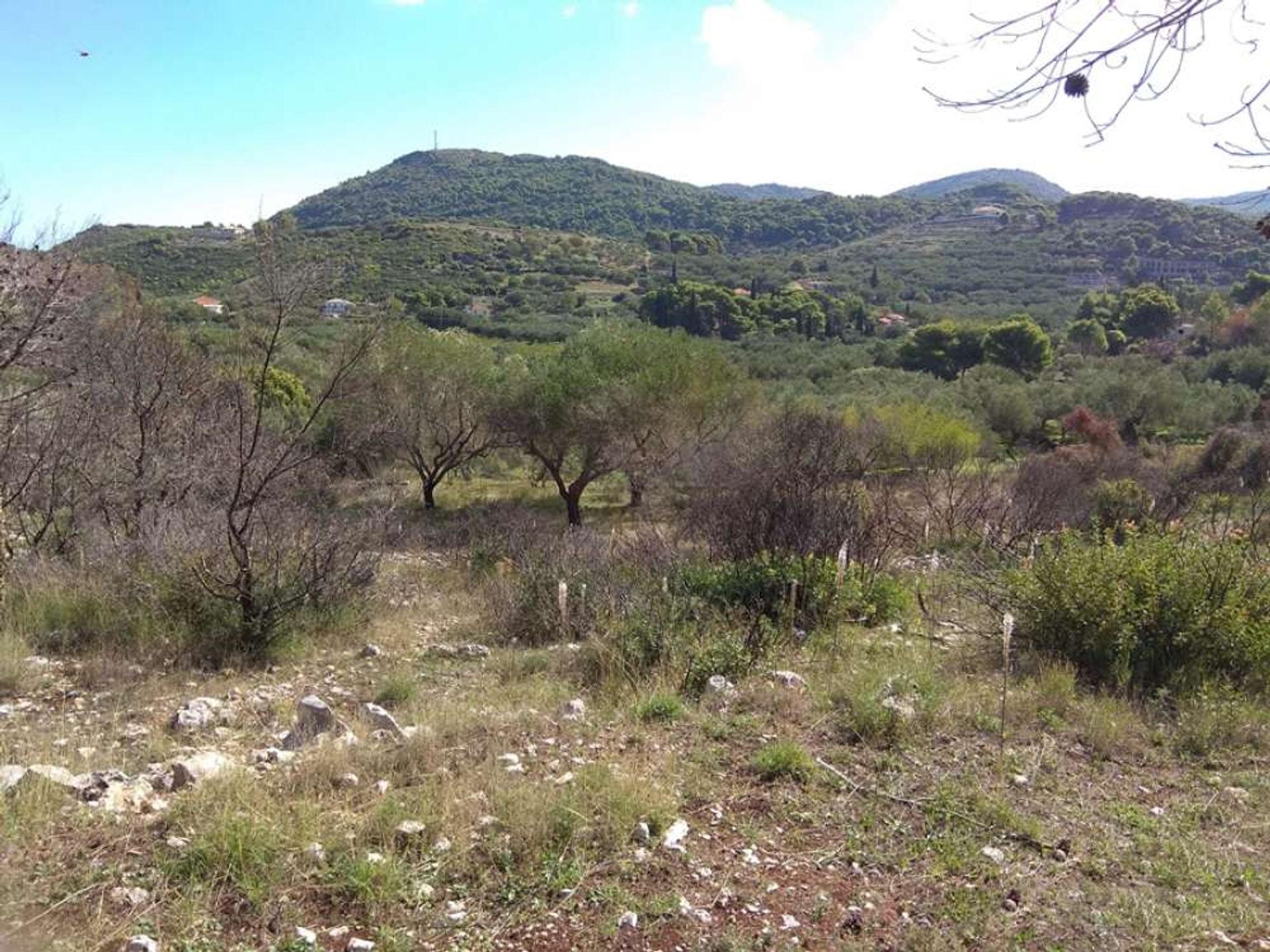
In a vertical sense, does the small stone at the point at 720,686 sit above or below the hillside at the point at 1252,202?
below

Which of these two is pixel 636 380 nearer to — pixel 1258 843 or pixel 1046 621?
pixel 1046 621

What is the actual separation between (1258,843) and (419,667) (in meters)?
4.96

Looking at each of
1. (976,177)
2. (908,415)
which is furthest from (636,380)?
(976,177)

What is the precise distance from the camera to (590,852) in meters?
2.97

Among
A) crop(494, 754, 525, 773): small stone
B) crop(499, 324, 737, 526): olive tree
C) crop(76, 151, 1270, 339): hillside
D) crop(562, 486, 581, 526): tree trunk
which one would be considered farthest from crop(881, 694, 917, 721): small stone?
crop(76, 151, 1270, 339): hillside

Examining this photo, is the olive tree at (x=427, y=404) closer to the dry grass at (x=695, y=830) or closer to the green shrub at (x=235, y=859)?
the dry grass at (x=695, y=830)

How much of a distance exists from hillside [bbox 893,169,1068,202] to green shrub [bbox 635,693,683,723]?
108 m

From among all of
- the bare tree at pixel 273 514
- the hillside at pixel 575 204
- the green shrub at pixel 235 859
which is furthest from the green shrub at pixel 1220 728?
the hillside at pixel 575 204

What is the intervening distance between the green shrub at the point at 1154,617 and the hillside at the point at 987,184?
105336mm

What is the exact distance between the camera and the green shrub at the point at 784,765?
3.68m

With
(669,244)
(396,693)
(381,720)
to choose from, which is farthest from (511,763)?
(669,244)

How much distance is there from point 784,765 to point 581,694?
1649 millimetres

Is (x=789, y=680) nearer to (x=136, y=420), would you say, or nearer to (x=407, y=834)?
(x=407, y=834)

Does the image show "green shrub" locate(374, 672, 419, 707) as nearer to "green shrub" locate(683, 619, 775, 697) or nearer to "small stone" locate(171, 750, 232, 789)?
"small stone" locate(171, 750, 232, 789)
